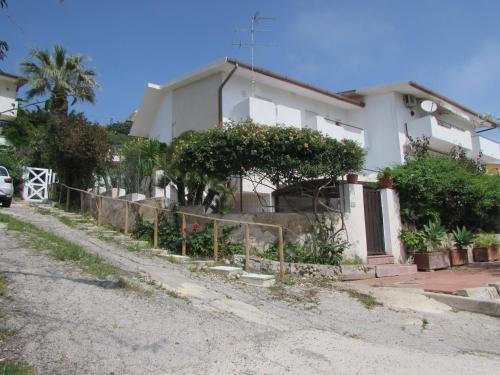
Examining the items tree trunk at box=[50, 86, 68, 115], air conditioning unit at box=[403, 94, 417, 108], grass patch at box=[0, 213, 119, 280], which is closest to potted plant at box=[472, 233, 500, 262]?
air conditioning unit at box=[403, 94, 417, 108]

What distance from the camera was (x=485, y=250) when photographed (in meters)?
14.0

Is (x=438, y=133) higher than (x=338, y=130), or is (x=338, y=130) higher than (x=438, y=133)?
(x=438, y=133)

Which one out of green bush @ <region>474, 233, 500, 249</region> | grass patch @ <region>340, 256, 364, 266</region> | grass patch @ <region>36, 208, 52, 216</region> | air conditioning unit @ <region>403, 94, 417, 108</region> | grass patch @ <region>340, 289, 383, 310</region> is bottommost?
grass patch @ <region>340, 289, 383, 310</region>

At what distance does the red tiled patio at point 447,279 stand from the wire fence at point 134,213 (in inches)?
107

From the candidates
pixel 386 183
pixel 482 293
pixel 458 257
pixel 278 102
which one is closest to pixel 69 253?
pixel 482 293

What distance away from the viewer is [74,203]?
16.3 metres

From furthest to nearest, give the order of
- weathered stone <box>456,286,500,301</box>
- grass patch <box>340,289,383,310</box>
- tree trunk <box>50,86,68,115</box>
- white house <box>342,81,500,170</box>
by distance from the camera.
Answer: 1. tree trunk <box>50,86,68,115</box>
2. white house <box>342,81,500,170</box>
3. weathered stone <box>456,286,500,301</box>
4. grass patch <box>340,289,383,310</box>

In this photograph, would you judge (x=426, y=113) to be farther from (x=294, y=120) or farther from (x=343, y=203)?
(x=343, y=203)

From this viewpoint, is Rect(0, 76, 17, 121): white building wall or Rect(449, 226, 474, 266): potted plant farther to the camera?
Rect(0, 76, 17, 121): white building wall

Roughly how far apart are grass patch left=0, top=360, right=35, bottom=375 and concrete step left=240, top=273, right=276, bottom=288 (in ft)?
16.4

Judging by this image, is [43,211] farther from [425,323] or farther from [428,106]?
[428,106]

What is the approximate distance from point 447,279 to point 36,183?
1811 centimetres

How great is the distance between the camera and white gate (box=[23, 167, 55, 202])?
19.5m

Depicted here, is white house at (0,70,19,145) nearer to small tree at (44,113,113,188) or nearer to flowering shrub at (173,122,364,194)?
small tree at (44,113,113,188)
